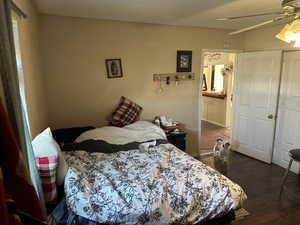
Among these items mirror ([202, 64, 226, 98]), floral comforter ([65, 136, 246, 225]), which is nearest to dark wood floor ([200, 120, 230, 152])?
mirror ([202, 64, 226, 98])

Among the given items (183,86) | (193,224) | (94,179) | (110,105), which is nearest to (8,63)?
(94,179)

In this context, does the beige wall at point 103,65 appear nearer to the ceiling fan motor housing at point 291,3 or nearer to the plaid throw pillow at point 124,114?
the plaid throw pillow at point 124,114

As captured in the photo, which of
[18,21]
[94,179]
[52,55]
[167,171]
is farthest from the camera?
[52,55]

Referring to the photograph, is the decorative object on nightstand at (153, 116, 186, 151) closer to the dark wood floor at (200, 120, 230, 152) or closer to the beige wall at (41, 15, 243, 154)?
the beige wall at (41, 15, 243, 154)

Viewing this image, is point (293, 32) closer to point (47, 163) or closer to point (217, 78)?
point (47, 163)

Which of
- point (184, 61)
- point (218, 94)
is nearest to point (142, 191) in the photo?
point (184, 61)

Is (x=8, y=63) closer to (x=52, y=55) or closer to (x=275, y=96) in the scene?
(x=52, y=55)

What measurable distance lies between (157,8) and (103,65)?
3.97 ft

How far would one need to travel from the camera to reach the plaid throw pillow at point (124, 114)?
11.3 feet

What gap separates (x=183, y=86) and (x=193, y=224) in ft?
8.62

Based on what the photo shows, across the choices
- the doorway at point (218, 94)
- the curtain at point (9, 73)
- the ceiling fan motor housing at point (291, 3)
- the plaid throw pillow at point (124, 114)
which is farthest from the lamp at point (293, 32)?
the doorway at point (218, 94)

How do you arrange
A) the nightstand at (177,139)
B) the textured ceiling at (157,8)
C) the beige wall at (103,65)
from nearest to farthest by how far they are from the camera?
the textured ceiling at (157,8) → the beige wall at (103,65) → the nightstand at (177,139)

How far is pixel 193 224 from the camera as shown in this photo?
5.85ft

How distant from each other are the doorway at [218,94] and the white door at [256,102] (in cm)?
127
